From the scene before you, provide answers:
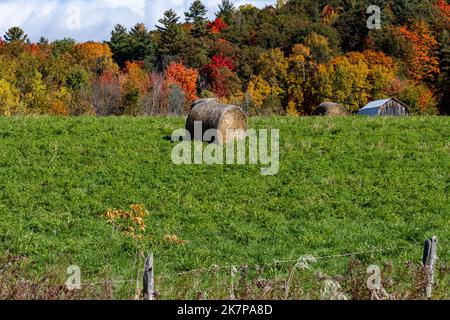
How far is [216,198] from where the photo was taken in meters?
15.9

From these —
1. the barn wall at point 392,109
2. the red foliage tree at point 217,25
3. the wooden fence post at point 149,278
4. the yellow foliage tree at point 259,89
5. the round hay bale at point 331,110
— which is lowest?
the wooden fence post at point 149,278

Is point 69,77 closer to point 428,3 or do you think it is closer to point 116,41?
point 116,41

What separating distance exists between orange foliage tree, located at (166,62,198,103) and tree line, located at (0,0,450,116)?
0.14 meters

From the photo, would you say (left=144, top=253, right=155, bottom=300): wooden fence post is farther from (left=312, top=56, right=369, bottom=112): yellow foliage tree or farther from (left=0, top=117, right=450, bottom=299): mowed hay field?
(left=312, top=56, right=369, bottom=112): yellow foliage tree

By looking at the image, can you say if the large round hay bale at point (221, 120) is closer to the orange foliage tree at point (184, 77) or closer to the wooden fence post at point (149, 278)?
the wooden fence post at point (149, 278)

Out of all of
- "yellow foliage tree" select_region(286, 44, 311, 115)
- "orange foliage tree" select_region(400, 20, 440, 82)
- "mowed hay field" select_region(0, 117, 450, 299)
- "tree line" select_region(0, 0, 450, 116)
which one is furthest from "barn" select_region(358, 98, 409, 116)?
"mowed hay field" select_region(0, 117, 450, 299)

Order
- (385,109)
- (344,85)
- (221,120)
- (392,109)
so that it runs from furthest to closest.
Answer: (344,85) → (392,109) → (385,109) → (221,120)

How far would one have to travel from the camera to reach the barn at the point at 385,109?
50.6m

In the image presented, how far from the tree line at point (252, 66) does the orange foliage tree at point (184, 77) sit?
0.14 metres

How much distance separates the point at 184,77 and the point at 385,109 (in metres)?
29.3

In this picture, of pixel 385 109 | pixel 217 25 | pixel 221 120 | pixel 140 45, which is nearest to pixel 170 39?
pixel 140 45

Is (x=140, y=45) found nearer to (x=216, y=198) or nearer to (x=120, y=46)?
(x=120, y=46)

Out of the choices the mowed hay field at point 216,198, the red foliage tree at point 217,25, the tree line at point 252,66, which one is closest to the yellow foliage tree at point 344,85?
the tree line at point 252,66
